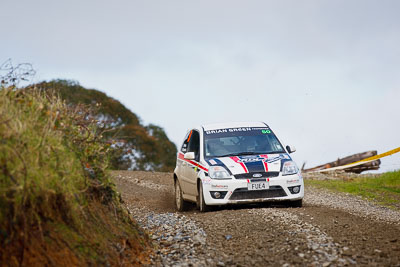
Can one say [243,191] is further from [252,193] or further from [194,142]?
[194,142]

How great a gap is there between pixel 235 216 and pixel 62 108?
378 cm

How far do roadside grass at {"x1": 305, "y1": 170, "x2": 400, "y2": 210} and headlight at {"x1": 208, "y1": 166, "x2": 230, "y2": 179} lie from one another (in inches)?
188

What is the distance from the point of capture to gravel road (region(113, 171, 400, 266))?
22.0ft

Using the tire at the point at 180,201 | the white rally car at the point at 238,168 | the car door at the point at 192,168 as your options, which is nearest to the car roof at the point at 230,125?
the white rally car at the point at 238,168

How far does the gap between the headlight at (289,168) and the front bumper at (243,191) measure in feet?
0.42

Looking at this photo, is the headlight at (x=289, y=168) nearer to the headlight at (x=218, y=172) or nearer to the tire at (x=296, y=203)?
the tire at (x=296, y=203)

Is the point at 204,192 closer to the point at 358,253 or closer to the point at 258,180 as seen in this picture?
the point at 258,180

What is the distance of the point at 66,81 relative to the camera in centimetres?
3306

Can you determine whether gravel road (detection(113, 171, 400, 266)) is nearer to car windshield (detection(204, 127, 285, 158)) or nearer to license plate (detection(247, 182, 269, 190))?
license plate (detection(247, 182, 269, 190))

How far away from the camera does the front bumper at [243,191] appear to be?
35.8 ft

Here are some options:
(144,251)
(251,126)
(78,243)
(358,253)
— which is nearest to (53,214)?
(78,243)

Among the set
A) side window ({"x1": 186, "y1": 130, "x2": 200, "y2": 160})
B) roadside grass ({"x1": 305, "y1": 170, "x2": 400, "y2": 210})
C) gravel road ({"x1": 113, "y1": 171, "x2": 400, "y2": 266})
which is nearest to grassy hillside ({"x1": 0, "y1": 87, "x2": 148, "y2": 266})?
gravel road ({"x1": 113, "y1": 171, "x2": 400, "y2": 266})

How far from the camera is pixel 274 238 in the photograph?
7840 millimetres

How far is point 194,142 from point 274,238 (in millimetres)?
5417
